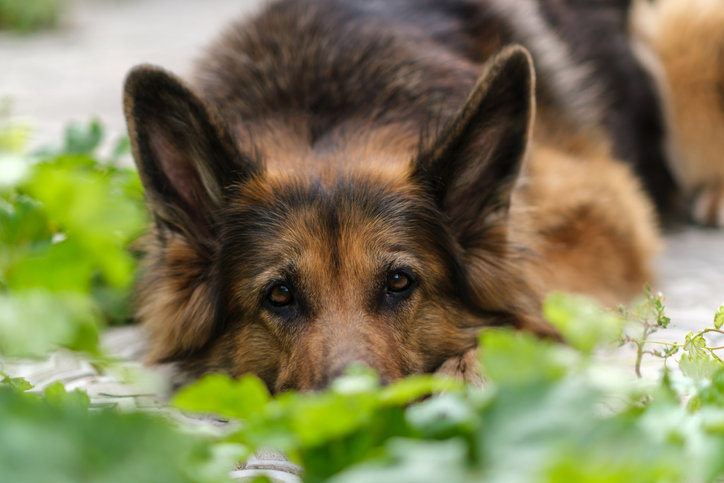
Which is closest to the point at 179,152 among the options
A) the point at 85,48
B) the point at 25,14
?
the point at 85,48

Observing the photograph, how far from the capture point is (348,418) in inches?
49.5

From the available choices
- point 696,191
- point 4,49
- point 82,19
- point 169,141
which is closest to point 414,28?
point 169,141

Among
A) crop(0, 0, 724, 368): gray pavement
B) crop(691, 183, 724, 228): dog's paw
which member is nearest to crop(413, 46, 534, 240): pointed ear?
crop(0, 0, 724, 368): gray pavement

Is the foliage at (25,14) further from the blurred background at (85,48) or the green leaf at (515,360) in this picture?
the green leaf at (515,360)

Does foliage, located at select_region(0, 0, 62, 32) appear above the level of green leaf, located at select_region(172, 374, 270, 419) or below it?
above

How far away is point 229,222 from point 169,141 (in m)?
0.37

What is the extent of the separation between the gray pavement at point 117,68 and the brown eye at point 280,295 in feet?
4.13

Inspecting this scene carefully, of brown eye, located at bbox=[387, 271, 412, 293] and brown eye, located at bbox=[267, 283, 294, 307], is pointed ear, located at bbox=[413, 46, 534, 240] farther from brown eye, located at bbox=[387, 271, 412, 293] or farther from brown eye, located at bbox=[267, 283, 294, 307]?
→ brown eye, located at bbox=[267, 283, 294, 307]

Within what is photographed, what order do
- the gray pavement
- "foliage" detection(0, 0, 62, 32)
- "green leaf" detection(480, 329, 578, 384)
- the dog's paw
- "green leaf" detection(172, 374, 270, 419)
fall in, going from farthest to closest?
"foliage" detection(0, 0, 62, 32) → the dog's paw → the gray pavement → "green leaf" detection(172, 374, 270, 419) → "green leaf" detection(480, 329, 578, 384)

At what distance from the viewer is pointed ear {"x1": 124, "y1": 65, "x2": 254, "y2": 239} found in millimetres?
2709

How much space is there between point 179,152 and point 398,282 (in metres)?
0.95

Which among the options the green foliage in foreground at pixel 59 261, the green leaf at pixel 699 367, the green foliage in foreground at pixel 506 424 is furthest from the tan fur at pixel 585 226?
the green foliage in foreground at pixel 59 261

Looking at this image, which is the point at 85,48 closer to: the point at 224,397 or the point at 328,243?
the point at 328,243

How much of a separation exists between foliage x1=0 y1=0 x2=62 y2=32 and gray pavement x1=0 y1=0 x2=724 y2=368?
30 centimetres
